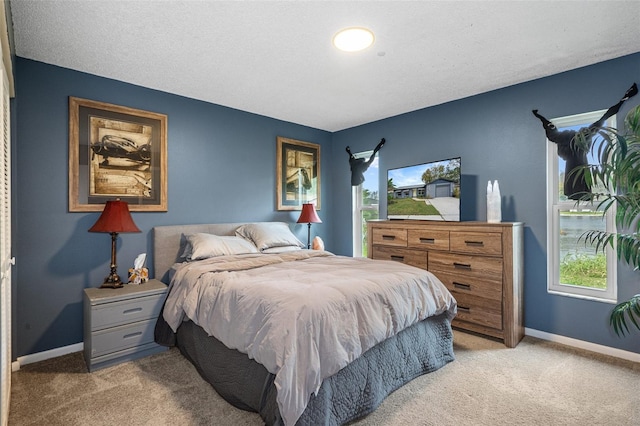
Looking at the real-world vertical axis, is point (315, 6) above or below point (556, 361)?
above

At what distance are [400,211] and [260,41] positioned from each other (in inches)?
100

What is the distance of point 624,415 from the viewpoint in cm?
193

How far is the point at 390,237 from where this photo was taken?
3.81 metres

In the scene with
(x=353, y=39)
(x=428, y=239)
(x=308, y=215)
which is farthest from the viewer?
(x=308, y=215)

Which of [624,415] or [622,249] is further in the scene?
[622,249]

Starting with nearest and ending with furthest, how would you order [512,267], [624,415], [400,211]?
1. [624,415]
2. [512,267]
3. [400,211]

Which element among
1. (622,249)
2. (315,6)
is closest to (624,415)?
(622,249)

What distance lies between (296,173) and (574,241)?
3270 millimetres

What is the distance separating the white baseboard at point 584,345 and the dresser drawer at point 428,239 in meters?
1.14

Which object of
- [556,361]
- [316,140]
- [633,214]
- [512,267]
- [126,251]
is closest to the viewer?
[633,214]

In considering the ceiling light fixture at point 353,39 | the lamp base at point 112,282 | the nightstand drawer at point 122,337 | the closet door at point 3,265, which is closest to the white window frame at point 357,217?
the ceiling light fixture at point 353,39

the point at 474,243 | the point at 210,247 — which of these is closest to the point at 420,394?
the point at 474,243

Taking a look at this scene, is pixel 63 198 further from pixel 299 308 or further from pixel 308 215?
pixel 308 215

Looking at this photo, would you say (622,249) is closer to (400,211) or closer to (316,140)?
(400,211)
